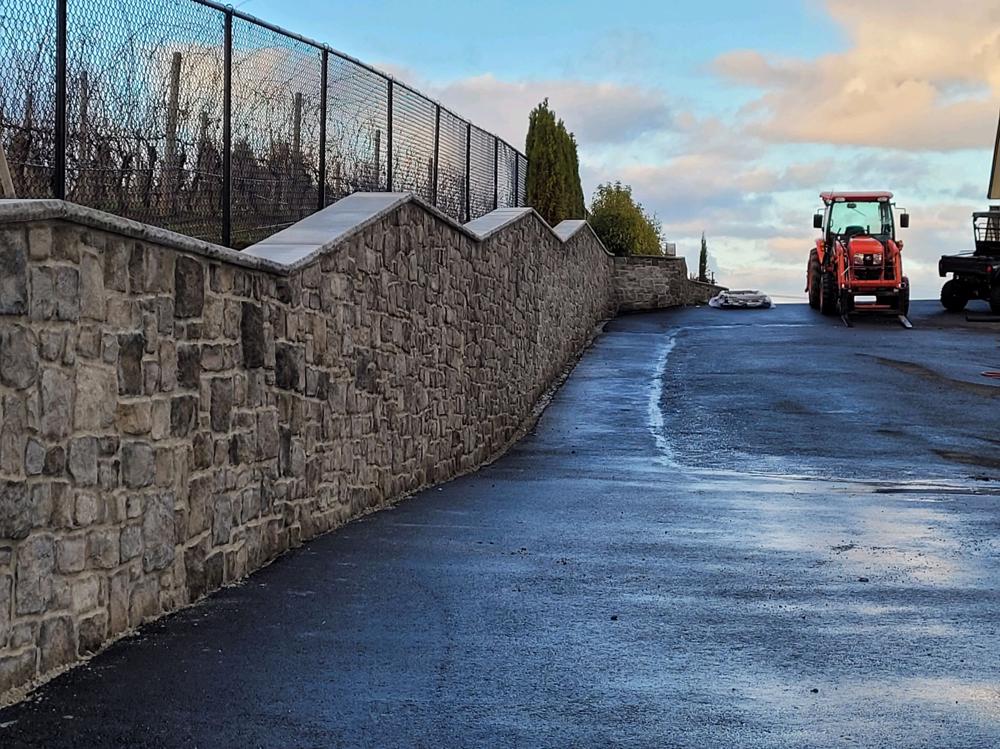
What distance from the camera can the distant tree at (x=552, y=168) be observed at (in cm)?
3732

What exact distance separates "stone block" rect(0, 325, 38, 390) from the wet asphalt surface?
130 centimetres

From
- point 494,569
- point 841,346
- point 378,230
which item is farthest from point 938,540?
point 841,346

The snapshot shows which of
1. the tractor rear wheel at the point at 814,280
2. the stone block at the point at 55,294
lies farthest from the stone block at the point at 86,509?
the tractor rear wheel at the point at 814,280

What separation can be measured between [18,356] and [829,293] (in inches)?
1331

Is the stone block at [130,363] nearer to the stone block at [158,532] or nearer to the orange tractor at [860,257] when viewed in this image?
the stone block at [158,532]

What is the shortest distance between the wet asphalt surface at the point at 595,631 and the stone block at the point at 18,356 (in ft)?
4.26

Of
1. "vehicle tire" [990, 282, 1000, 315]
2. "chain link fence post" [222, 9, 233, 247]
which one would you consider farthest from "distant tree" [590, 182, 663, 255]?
"chain link fence post" [222, 9, 233, 247]

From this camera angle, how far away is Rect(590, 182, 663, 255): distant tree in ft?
152

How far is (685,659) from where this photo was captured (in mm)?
6547

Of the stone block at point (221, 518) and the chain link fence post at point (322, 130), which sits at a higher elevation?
the chain link fence post at point (322, 130)

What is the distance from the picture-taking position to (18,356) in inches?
220

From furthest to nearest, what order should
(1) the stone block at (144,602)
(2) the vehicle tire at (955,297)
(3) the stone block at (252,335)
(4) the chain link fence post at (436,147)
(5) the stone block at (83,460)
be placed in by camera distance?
(2) the vehicle tire at (955,297)
(4) the chain link fence post at (436,147)
(3) the stone block at (252,335)
(1) the stone block at (144,602)
(5) the stone block at (83,460)

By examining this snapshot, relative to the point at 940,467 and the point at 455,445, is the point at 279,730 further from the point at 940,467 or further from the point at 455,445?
the point at 940,467

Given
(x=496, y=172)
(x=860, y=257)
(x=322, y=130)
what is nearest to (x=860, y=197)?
(x=860, y=257)
